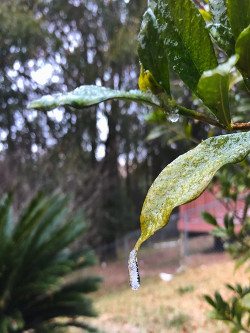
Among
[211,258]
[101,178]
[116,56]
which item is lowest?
[211,258]

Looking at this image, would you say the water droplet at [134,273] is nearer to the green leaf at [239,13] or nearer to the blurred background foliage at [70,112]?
the green leaf at [239,13]

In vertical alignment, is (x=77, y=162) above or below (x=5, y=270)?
above

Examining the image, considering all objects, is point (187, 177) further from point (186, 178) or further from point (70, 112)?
point (70, 112)

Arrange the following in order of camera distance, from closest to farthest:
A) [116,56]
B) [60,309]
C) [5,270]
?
[5,270]
[60,309]
[116,56]

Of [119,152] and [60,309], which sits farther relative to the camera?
[119,152]

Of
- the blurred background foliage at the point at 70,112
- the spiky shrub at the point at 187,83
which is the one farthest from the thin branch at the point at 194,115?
the blurred background foliage at the point at 70,112

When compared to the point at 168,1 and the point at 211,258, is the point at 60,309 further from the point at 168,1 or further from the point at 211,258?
the point at 211,258

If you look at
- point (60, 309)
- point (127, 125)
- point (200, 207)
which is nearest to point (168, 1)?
point (60, 309)
